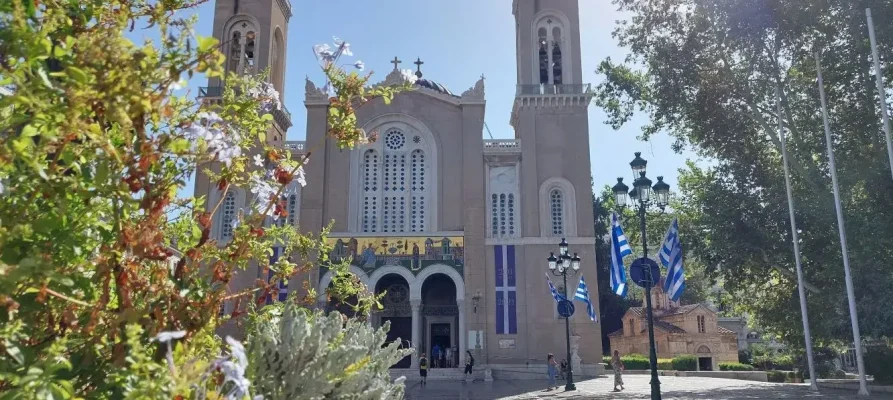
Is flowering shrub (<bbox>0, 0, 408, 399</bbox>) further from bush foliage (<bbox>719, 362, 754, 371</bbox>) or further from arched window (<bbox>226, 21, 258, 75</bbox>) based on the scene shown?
bush foliage (<bbox>719, 362, 754, 371</bbox>)

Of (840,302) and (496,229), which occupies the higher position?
(496,229)

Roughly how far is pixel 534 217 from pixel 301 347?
2629 cm

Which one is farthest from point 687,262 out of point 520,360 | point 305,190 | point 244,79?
point 244,79

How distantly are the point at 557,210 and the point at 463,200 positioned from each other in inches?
170

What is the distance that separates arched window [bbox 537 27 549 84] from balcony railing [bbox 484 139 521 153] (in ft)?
11.3

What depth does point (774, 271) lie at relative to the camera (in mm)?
24141

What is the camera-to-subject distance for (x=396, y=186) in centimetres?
3005

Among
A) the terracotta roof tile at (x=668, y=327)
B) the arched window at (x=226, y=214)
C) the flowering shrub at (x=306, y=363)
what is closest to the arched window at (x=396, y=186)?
the arched window at (x=226, y=214)

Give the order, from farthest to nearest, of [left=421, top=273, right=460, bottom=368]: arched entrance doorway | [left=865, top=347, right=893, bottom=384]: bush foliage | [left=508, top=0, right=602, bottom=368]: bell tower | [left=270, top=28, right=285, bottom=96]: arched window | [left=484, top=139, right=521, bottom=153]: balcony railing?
1. [left=270, top=28, right=285, bottom=96]: arched window
2. [left=484, top=139, right=521, bottom=153]: balcony railing
3. [left=421, top=273, right=460, bottom=368]: arched entrance doorway
4. [left=508, top=0, right=602, bottom=368]: bell tower
5. [left=865, top=347, right=893, bottom=384]: bush foliage

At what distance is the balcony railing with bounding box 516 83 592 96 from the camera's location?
30375 mm

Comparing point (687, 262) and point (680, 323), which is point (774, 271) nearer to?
point (687, 262)

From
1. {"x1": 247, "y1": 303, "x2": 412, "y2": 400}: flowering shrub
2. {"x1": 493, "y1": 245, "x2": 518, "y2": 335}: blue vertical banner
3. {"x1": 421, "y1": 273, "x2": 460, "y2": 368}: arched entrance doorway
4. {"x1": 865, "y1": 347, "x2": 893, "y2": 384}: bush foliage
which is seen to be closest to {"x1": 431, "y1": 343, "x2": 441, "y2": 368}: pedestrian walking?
{"x1": 421, "y1": 273, "x2": 460, "y2": 368}: arched entrance doorway

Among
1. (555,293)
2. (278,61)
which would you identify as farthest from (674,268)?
(278,61)

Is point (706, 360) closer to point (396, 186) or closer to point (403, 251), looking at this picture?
point (403, 251)
